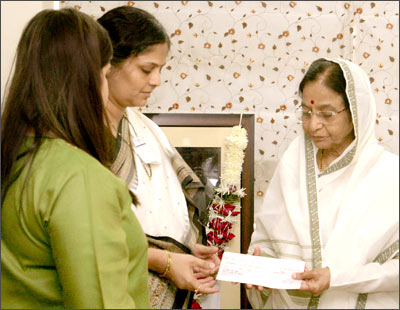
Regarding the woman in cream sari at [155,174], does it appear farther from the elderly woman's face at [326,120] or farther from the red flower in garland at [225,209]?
the elderly woman's face at [326,120]

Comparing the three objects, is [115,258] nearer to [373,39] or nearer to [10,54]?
[10,54]

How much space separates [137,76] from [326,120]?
53 centimetres

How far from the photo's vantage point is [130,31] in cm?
141

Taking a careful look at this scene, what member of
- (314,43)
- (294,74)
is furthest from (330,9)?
(294,74)

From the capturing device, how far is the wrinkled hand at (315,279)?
1.31 m

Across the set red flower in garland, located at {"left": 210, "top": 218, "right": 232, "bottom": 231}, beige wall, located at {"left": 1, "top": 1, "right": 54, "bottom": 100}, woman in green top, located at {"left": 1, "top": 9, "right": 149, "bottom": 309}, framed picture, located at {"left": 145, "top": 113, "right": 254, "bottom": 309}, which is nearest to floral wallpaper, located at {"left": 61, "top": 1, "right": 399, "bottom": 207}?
framed picture, located at {"left": 145, "top": 113, "right": 254, "bottom": 309}

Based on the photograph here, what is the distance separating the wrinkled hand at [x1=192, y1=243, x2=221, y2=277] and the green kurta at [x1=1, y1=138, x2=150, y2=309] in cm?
51

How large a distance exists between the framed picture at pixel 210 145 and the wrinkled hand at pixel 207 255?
6 centimetres

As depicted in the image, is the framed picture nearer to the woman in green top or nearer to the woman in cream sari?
the woman in cream sari

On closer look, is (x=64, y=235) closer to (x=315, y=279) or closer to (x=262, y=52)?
(x=315, y=279)

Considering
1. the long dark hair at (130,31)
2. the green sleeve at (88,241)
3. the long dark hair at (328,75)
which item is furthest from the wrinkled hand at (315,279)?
the long dark hair at (130,31)

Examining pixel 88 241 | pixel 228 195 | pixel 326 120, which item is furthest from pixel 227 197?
pixel 88 241

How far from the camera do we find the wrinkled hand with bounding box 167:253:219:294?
4.81 feet

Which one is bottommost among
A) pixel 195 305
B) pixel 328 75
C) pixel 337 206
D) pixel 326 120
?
pixel 195 305
